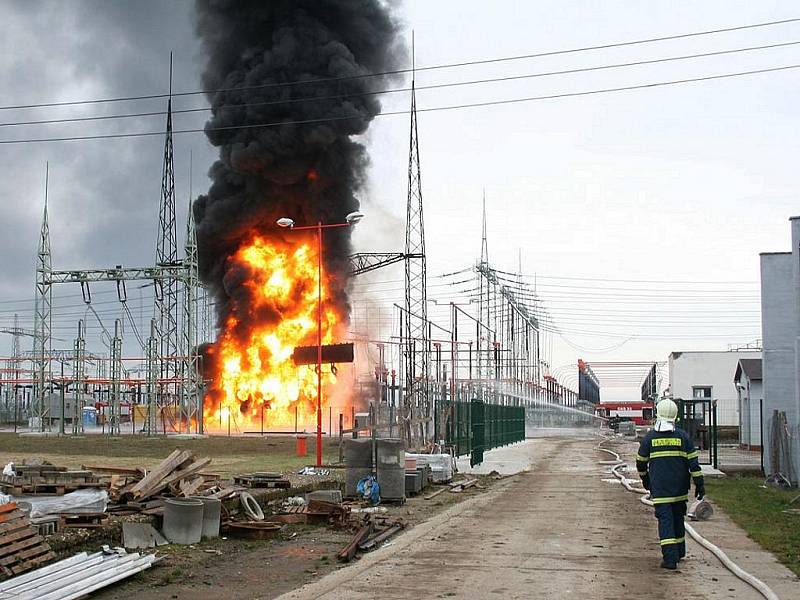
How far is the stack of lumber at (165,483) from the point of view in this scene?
14.7m

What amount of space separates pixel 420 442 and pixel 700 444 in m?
16.2

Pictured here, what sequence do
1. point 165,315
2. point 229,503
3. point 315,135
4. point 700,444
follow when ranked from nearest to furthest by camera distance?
point 229,503 → point 700,444 → point 315,135 → point 165,315

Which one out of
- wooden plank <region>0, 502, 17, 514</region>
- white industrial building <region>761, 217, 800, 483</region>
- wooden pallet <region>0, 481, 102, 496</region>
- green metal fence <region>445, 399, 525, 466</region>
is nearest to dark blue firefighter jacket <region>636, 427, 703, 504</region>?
wooden plank <region>0, 502, 17, 514</region>

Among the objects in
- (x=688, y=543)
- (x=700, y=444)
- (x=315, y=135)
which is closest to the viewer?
(x=688, y=543)

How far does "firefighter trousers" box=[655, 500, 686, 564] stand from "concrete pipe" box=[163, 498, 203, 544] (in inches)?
252

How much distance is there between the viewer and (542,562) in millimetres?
11117

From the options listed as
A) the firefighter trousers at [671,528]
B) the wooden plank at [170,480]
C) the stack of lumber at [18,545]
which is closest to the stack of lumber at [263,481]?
the wooden plank at [170,480]

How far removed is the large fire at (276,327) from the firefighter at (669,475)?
47.8 metres

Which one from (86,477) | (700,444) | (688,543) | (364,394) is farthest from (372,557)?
(364,394)

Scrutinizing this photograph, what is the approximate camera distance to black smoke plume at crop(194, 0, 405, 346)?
54.4 meters

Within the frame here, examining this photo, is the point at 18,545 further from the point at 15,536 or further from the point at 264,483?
the point at 264,483

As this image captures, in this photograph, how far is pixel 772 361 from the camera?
87.3 ft

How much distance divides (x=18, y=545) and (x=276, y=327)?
4824 cm

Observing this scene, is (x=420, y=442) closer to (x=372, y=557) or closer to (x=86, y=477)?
(x=86, y=477)
